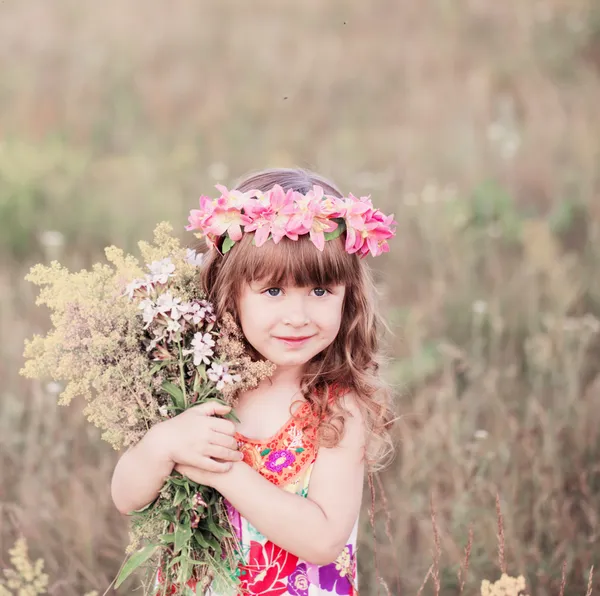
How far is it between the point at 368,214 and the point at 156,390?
2.13ft

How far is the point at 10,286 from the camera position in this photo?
4539mm

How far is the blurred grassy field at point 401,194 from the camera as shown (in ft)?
11.6

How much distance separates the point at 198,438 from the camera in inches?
82.1

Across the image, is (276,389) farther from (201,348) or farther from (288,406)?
(201,348)

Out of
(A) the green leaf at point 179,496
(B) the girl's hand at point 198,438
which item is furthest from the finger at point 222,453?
(A) the green leaf at point 179,496

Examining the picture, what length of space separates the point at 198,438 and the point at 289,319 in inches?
13.2

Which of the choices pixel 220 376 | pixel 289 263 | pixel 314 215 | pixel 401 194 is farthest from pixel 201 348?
pixel 401 194

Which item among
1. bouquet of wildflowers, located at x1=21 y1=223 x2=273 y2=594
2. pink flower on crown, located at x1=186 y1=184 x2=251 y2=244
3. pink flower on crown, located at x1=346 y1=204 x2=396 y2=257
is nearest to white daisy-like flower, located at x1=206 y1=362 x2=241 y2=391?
bouquet of wildflowers, located at x1=21 y1=223 x2=273 y2=594

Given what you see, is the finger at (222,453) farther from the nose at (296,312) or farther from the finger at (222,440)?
the nose at (296,312)

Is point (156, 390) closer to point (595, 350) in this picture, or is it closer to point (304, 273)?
point (304, 273)

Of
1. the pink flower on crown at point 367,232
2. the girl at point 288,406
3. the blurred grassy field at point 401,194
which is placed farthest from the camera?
the blurred grassy field at point 401,194

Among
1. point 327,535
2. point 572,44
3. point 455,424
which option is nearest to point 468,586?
point 455,424

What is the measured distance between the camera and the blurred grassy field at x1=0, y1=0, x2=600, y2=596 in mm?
3523

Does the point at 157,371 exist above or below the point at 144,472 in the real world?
above
